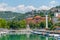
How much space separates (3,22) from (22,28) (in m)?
5.59

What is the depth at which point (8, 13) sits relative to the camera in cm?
11475

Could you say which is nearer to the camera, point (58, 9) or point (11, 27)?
point (11, 27)

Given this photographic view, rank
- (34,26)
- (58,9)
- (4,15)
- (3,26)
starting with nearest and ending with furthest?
(3,26)
(34,26)
(58,9)
(4,15)

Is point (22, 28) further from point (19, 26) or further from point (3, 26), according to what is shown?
point (3, 26)

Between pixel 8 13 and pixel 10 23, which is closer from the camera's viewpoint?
pixel 10 23

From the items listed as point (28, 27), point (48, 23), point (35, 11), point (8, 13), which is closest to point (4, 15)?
point (8, 13)

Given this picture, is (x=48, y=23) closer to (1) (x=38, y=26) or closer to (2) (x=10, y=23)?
(1) (x=38, y=26)

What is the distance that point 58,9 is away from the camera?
97000mm

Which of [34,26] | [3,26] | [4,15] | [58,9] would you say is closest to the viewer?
[3,26]

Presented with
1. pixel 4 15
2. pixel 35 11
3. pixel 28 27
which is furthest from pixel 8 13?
pixel 28 27

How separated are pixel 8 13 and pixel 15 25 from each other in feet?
159

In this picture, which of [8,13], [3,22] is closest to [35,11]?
[8,13]

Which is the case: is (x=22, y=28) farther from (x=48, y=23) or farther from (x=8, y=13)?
(x=8, y=13)

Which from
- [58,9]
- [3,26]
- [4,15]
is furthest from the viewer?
[4,15]
